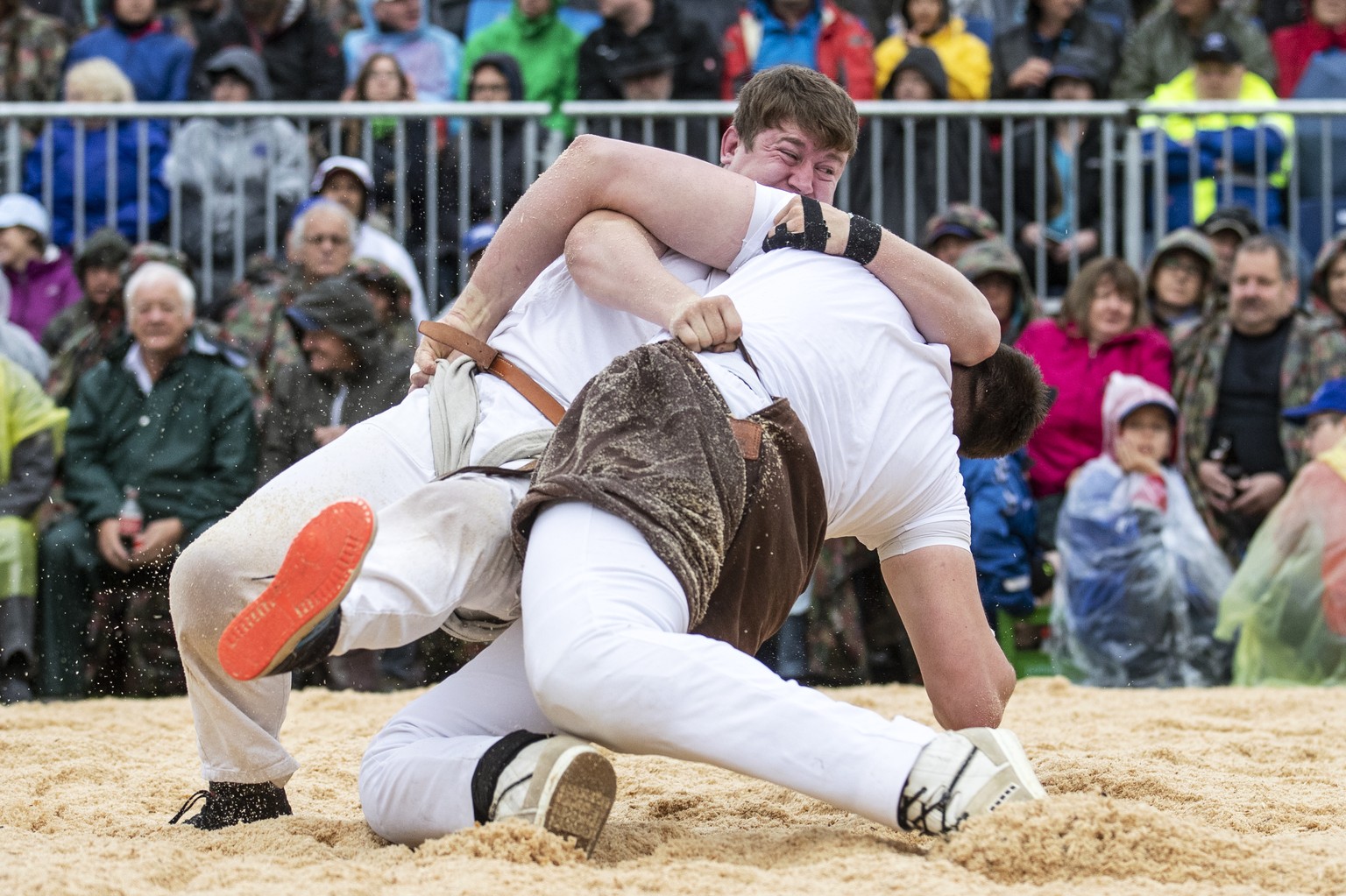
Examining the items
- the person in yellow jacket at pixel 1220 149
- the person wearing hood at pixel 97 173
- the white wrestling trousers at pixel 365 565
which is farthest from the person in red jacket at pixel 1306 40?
the white wrestling trousers at pixel 365 565

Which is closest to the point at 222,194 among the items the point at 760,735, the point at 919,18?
the point at 919,18

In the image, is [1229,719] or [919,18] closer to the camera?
[1229,719]

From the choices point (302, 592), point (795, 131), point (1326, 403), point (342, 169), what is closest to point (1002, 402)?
point (795, 131)

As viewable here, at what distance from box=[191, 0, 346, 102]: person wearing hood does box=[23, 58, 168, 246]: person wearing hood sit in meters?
0.71

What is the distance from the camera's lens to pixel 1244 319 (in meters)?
7.11

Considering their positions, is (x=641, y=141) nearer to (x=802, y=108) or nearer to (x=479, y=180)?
(x=479, y=180)

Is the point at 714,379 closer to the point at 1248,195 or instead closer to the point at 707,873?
the point at 707,873

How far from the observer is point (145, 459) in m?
6.59

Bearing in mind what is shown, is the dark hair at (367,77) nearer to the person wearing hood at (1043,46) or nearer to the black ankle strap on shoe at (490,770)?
the person wearing hood at (1043,46)

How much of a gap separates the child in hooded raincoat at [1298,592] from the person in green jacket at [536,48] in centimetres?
391

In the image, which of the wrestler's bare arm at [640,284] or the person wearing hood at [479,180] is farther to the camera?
the person wearing hood at [479,180]

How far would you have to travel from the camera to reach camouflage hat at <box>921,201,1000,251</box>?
7.28 metres

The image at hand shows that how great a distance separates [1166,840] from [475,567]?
4.12ft

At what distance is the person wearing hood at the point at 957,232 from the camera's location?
23.9 feet
